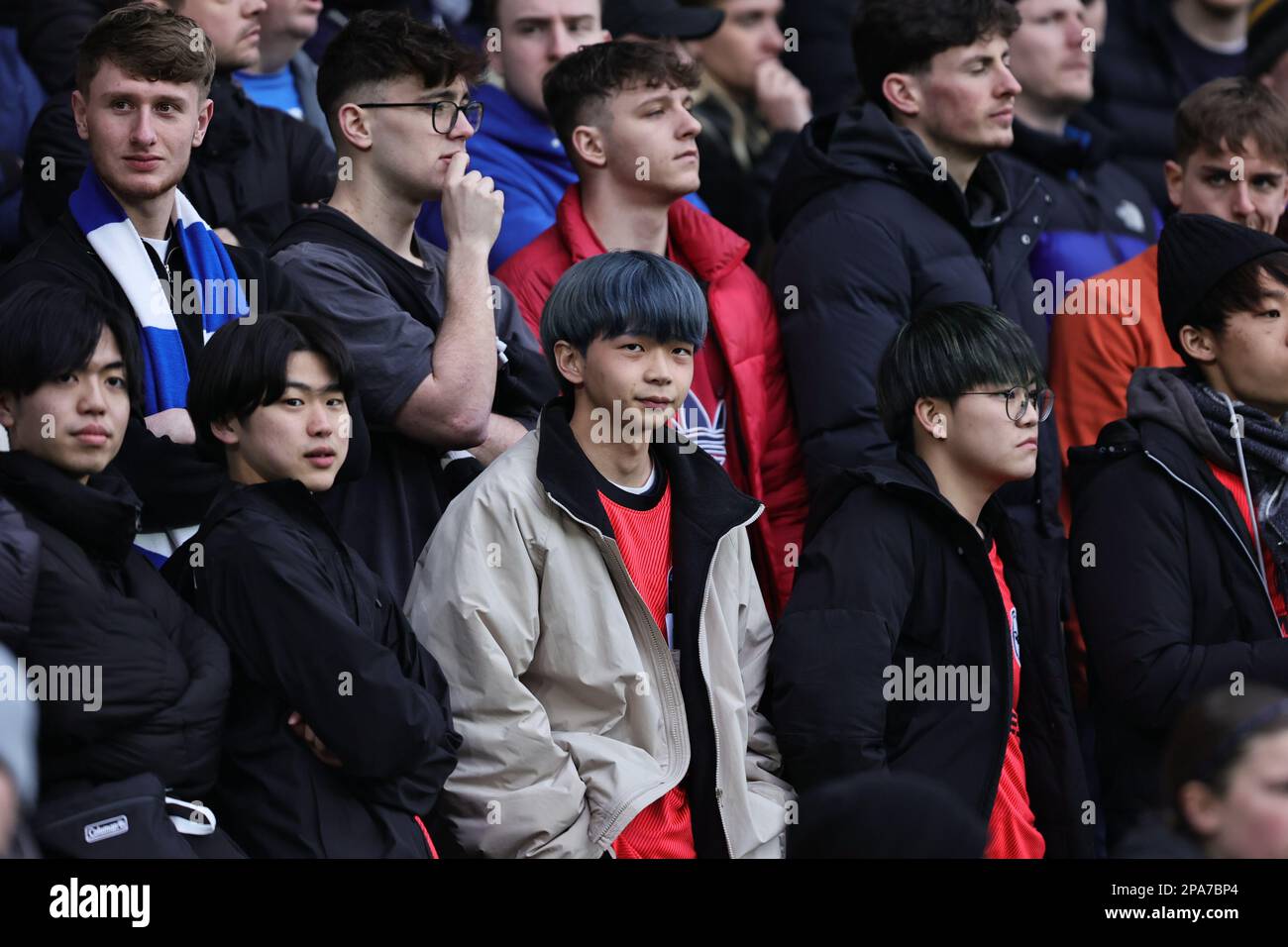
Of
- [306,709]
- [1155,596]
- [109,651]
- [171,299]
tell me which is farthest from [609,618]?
[1155,596]

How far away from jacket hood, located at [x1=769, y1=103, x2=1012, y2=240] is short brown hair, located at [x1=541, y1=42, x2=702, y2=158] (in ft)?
1.37

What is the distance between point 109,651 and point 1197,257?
10.3 ft

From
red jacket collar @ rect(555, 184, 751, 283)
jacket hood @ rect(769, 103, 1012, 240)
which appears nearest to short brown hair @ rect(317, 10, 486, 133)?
red jacket collar @ rect(555, 184, 751, 283)

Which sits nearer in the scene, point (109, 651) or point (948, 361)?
point (109, 651)

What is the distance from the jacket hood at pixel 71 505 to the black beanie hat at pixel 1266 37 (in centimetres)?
543

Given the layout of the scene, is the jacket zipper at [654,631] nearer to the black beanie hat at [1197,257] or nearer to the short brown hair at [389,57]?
the short brown hair at [389,57]

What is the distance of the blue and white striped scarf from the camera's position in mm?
4586

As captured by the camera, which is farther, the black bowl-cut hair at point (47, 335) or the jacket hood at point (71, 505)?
the black bowl-cut hair at point (47, 335)

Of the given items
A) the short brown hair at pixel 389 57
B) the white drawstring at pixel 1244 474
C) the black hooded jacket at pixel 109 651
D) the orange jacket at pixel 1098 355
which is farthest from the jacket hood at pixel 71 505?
the orange jacket at pixel 1098 355

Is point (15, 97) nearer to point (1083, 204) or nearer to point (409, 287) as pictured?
point (409, 287)

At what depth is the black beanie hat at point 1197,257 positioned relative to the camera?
533 cm

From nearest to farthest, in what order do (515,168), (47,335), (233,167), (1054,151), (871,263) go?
(47,335) → (871,263) → (233,167) → (515,168) → (1054,151)

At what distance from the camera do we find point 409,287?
16.7 ft
